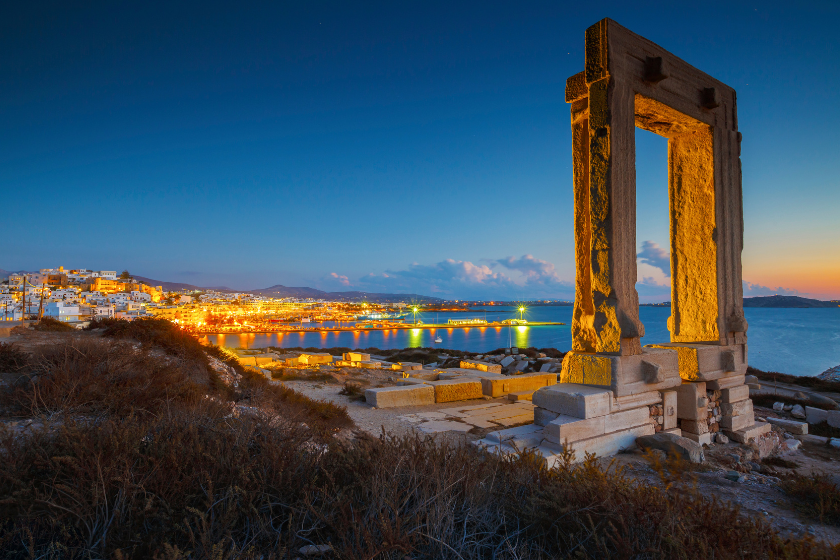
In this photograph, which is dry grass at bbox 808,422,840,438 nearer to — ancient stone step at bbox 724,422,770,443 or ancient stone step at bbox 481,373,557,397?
ancient stone step at bbox 724,422,770,443

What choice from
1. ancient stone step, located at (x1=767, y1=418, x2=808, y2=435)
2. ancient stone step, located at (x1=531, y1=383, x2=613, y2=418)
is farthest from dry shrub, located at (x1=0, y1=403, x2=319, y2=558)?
ancient stone step, located at (x1=767, y1=418, x2=808, y2=435)

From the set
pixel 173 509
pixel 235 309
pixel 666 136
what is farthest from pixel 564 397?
pixel 235 309

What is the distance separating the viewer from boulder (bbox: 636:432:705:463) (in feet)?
16.8

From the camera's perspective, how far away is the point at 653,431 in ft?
19.7

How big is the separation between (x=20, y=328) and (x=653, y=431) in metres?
16.8

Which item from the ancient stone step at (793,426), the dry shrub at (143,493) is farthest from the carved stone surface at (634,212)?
the dry shrub at (143,493)

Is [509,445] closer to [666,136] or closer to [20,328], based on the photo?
[666,136]

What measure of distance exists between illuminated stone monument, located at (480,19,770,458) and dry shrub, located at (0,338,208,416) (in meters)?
4.21

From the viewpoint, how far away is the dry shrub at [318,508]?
1955 millimetres

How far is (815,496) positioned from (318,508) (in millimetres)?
4486

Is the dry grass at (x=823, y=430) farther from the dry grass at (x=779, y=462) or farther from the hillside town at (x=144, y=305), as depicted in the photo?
the hillside town at (x=144, y=305)

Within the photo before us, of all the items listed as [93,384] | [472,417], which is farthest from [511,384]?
[93,384]

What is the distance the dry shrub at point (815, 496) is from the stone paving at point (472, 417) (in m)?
3.69

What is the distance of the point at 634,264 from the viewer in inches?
236
